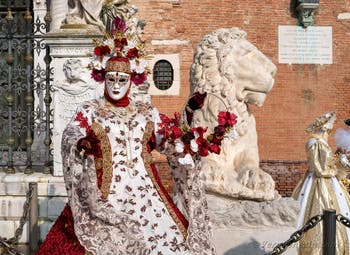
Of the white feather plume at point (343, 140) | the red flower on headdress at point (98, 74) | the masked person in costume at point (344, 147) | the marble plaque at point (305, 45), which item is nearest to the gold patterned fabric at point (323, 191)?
the masked person in costume at point (344, 147)

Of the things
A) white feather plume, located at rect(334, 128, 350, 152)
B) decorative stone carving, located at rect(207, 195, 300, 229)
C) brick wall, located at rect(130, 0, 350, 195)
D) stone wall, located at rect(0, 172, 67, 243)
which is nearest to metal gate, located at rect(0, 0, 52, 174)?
stone wall, located at rect(0, 172, 67, 243)

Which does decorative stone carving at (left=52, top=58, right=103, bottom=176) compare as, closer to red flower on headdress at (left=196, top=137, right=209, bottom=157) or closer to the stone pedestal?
the stone pedestal

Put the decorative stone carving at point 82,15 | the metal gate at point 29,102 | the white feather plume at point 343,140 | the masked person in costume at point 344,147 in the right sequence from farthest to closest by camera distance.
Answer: the white feather plume at point 343,140 < the masked person in costume at point 344,147 < the metal gate at point 29,102 < the decorative stone carving at point 82,15

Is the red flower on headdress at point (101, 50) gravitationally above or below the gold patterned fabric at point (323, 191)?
above

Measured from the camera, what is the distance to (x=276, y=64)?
16.0 meters

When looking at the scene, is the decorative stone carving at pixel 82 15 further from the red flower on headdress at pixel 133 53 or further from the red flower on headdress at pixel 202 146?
the red flower on headdress at pixel 202 146

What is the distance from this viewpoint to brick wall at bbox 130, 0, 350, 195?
51.7 feet

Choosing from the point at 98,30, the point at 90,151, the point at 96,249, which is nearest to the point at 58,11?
the point at 98,30

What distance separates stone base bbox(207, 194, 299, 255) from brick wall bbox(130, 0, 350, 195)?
9.98 m

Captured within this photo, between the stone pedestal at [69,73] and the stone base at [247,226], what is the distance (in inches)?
67.8

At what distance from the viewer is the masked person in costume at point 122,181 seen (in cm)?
492

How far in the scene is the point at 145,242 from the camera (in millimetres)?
4906

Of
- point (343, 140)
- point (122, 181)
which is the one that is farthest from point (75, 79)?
point (343, 140)

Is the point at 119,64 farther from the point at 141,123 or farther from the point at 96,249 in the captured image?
the point at 96,249
